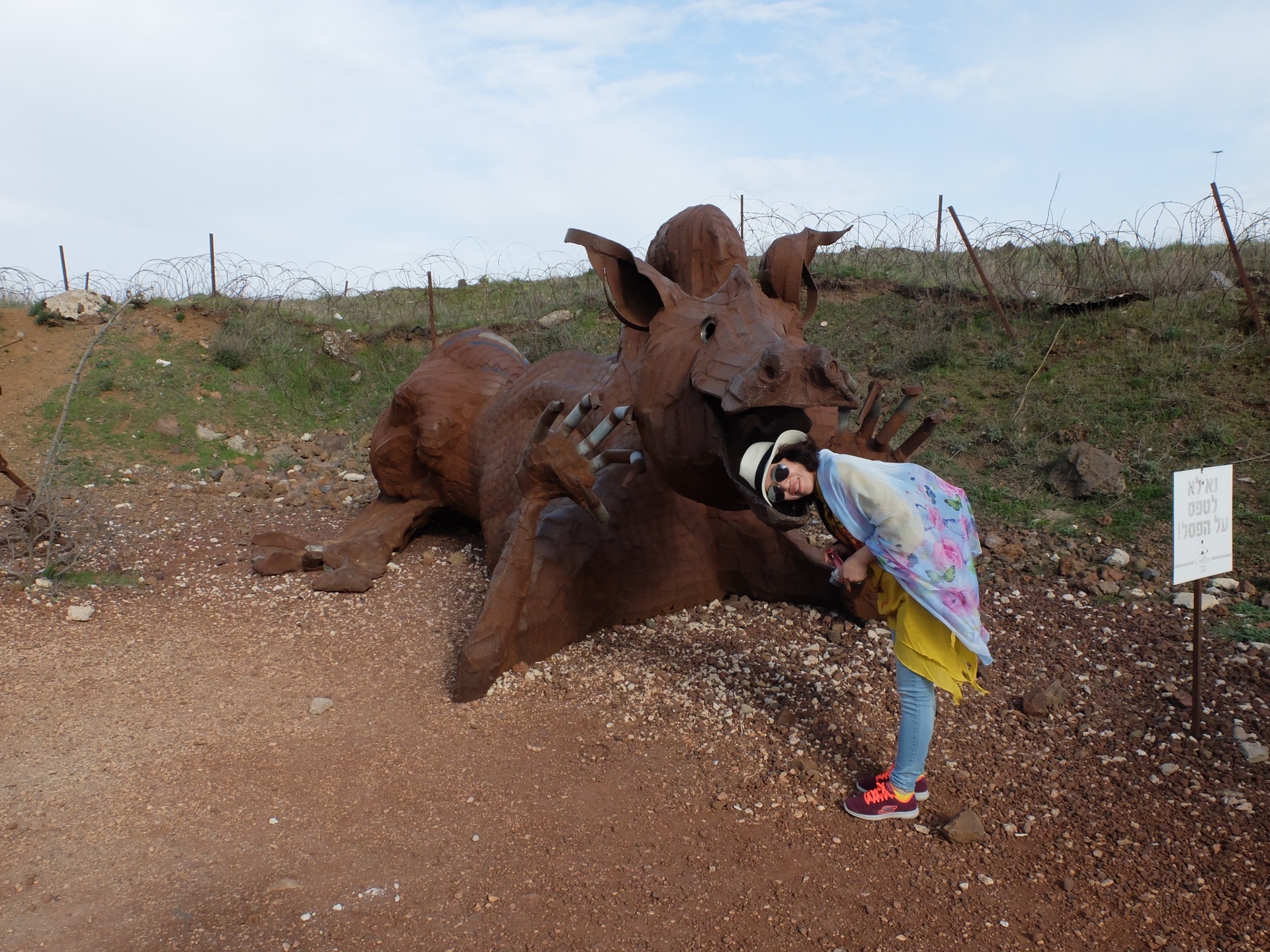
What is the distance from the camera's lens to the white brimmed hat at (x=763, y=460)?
2877 millimetres

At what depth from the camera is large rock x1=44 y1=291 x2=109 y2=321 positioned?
1071 cm

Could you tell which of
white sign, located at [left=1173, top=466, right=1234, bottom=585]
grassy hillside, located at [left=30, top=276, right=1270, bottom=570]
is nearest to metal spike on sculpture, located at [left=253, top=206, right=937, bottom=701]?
white sign, located at [left=1173, top=466, right=1234, bottom=585]

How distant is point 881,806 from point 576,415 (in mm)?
2023

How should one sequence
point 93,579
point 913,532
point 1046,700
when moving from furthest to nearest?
point 93,579, point 1046,700, point 913,532

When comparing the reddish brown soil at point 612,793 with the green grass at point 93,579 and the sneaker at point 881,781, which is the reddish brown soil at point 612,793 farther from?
the green grass at point 93,579

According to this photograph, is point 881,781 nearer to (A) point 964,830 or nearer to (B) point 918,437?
(A) point 964,830

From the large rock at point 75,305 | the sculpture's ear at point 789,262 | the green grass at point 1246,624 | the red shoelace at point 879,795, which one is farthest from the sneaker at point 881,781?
the large rock at point 75,305

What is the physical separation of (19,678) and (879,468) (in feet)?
14.2

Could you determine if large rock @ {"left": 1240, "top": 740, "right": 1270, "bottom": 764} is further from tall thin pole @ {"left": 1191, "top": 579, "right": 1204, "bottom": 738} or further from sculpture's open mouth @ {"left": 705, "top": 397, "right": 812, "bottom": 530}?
sculpture's open mouth @ {"left": 705, "top": 397, "right": 812, "bottom": 530}

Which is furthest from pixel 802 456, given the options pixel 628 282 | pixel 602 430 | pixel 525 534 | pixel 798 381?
pixel 525 534

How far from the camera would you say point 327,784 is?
330cm

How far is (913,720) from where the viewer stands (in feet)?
9.50

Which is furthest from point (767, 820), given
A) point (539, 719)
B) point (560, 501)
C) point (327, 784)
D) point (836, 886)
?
point (560, 501)

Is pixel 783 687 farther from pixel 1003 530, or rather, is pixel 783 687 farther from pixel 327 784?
pixel 1003 530
